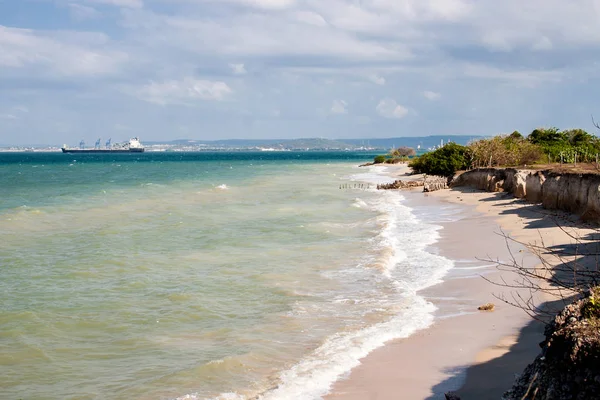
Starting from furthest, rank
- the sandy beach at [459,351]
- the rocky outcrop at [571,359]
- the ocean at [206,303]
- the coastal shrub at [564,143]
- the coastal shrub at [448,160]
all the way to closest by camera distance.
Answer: the coastal shrub at [448,160] → the coastal shrub at [564,143] → the ocean at [206,303] → the sandy beach at [459,351] → the rocky outcrop at [571,359]

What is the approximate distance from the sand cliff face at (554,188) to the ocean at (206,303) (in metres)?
5.14

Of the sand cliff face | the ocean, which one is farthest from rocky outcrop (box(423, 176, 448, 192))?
the ocean

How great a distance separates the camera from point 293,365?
972 centimetres

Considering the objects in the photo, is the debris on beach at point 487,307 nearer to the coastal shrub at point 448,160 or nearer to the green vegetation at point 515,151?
the green vegetation at point 515,151

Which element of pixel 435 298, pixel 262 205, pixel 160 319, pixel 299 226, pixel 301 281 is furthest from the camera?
pixel 262 205

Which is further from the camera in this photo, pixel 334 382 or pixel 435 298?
pixel 435 298

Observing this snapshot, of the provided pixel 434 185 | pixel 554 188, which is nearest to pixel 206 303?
pixel 554 188

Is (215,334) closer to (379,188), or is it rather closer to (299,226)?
(299,226)

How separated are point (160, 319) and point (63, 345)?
6.57 feet

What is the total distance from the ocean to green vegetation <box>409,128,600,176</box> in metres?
18.3

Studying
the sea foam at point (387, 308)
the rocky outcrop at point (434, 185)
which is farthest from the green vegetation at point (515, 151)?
the sea foam at point (387, 308)

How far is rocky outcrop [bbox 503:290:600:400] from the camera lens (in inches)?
194

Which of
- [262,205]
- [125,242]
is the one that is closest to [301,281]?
[125,242]

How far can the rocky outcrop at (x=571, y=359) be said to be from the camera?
493 cm
